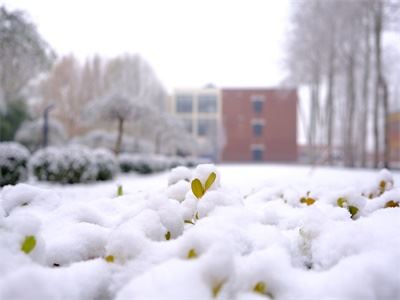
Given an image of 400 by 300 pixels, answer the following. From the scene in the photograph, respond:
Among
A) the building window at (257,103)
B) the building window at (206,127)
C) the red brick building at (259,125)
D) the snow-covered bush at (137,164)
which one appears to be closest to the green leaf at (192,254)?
the snow-covered bush at (137,164)

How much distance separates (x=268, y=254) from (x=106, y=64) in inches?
1132

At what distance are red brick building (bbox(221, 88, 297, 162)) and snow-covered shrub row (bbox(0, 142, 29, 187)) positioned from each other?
27.7m

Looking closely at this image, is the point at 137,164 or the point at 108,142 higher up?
the point at 108,142

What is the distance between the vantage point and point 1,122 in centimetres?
1834

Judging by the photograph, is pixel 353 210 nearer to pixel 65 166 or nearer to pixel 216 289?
pixel 216 289

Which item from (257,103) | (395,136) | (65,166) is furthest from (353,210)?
(395,136)

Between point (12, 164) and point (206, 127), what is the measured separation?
29362 millimetres

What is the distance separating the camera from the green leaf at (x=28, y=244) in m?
0.68

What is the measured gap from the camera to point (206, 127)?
116ft

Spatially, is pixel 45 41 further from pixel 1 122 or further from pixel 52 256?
pixel 1 122

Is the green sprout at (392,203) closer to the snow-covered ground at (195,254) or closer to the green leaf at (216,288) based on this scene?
the snow-covered ground at (195,254)

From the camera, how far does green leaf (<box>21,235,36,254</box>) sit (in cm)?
68

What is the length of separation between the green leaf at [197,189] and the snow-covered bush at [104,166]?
313 inches

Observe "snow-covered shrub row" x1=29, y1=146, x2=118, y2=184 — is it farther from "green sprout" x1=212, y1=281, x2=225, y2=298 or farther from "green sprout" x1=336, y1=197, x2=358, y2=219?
"green sprout" x1=212, y1=281, x2=225, y2=298
